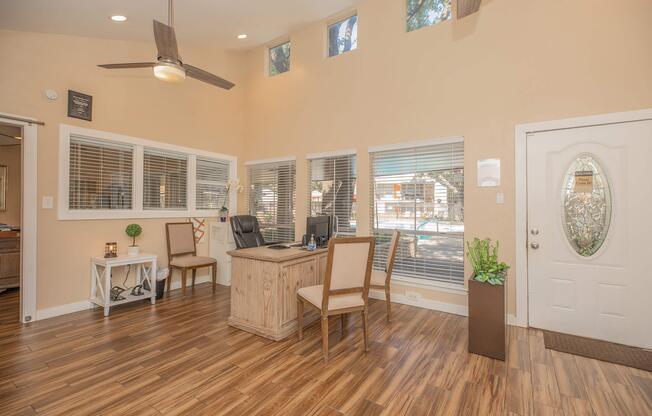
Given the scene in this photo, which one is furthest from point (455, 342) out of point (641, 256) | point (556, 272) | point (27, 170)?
point (27, 170)

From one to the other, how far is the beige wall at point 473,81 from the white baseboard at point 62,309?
311 centimetres

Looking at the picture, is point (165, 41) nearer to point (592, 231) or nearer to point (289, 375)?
point (289, 375)

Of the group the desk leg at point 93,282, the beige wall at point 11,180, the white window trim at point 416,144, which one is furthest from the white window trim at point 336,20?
the beige wall at point 11,180

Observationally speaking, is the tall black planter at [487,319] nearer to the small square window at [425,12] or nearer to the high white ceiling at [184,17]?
the small square window at [425,12]

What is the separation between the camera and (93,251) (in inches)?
149

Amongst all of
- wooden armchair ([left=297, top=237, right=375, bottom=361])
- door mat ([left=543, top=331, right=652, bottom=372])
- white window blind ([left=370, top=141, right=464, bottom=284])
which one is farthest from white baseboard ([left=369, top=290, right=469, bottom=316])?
wooden armchair ([left=297, top=237, right=375, bottom=361])

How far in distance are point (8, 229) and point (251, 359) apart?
4.82m

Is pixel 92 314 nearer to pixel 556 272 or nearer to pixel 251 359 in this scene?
pixel 251 359

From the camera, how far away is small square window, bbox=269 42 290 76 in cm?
534

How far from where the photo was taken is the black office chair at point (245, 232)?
14.4ft

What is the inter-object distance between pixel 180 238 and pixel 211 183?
1.13 m

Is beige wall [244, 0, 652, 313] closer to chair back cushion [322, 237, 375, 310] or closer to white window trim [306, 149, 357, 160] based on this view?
white window trim [306, 149, 357, 160]

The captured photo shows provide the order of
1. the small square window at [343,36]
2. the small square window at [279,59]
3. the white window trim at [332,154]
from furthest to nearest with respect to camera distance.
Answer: the small square window at [279,59], the small square window at [343,36], the white window trim at [332,154]

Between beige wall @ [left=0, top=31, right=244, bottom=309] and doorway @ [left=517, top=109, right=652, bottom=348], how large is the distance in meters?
4.84
